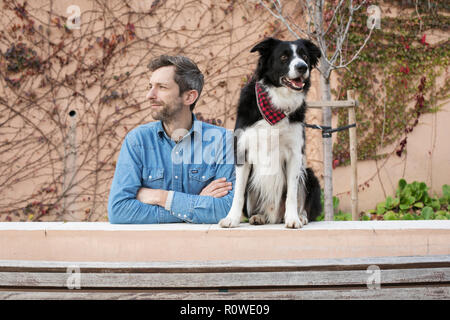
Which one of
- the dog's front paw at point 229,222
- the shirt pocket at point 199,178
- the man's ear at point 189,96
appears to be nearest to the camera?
the dog's front paw at point 229,222

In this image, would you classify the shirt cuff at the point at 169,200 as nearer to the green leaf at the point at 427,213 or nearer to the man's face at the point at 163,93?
the man's face at the point at 163,93

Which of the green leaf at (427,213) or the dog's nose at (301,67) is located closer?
the dog's nose at (301,67)

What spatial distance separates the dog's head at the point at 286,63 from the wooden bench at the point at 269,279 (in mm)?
875

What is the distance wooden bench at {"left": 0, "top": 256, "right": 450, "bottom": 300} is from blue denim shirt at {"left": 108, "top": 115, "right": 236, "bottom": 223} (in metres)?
0.38

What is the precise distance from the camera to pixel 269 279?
62.7 inches

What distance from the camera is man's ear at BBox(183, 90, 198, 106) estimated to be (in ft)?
7.39

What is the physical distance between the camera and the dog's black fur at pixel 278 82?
2031mm

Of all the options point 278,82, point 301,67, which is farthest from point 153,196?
point 301,67

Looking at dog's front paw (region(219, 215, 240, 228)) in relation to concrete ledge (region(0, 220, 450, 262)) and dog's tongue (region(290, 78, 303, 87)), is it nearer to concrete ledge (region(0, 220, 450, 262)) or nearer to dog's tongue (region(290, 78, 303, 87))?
concrete ledge (region(0, 220, 450, 262))

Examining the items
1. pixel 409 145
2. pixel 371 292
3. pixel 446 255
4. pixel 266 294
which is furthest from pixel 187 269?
pixel 409 145

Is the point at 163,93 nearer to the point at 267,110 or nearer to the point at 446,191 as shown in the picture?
the point at 267,110

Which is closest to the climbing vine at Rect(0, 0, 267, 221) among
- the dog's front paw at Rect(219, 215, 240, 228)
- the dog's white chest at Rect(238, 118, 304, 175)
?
the dog's white chest at Rect(238, 118, 304, 175)

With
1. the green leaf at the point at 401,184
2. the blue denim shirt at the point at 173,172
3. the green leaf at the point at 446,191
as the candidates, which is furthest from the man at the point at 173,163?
the green leaf at the point at 446,191

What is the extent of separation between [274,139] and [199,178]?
1.45 ft
